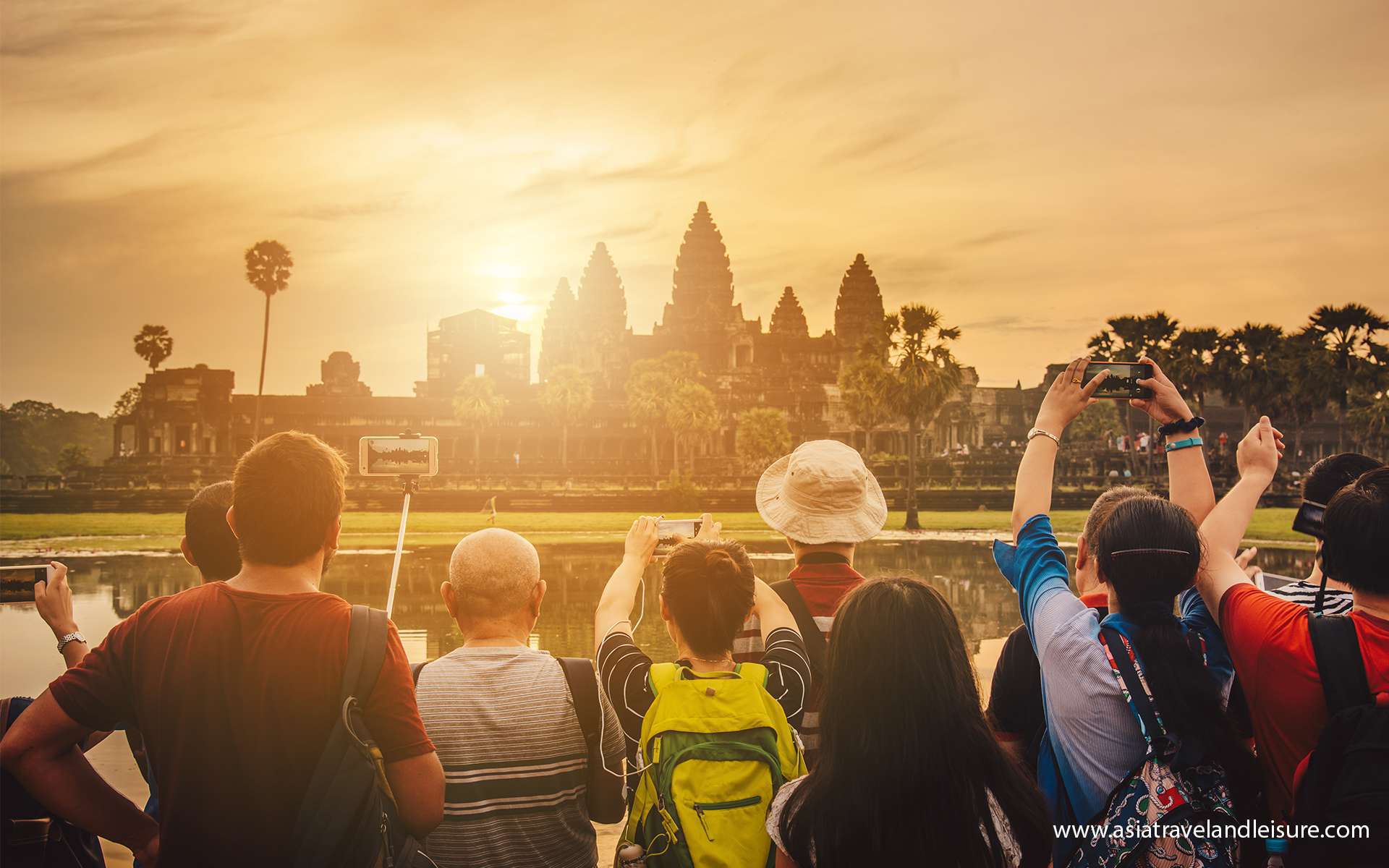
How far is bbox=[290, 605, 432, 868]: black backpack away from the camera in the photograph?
210cm

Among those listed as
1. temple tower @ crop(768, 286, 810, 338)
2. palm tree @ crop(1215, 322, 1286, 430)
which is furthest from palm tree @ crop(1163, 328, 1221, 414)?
temple tower @ crop(768, 286, 810, 338)

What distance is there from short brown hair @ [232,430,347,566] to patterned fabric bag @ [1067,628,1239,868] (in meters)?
1.87

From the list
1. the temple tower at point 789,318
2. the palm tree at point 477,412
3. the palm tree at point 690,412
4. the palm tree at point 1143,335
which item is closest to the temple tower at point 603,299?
the temple tower at point 789,318

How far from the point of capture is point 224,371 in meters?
52.4

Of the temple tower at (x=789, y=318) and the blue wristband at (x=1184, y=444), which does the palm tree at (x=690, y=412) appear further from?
the blue wristband at (x=1184, y=444)

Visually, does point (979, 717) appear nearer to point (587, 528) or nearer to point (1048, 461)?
point (1048, 461)

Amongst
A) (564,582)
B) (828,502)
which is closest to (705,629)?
(828,502)

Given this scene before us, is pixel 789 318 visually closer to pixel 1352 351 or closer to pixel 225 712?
pixel 1352 351

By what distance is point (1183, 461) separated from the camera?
2.71m

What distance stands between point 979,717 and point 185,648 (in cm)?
A: 174

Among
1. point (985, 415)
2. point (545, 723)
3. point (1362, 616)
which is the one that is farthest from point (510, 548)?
point (985, 415)

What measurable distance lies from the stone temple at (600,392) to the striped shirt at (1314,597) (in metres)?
40.8

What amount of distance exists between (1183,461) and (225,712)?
258 centimetres

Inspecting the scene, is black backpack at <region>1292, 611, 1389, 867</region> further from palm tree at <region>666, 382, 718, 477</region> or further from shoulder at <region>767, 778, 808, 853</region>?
palm tree at <region>666, 382, 718, 477</region>
